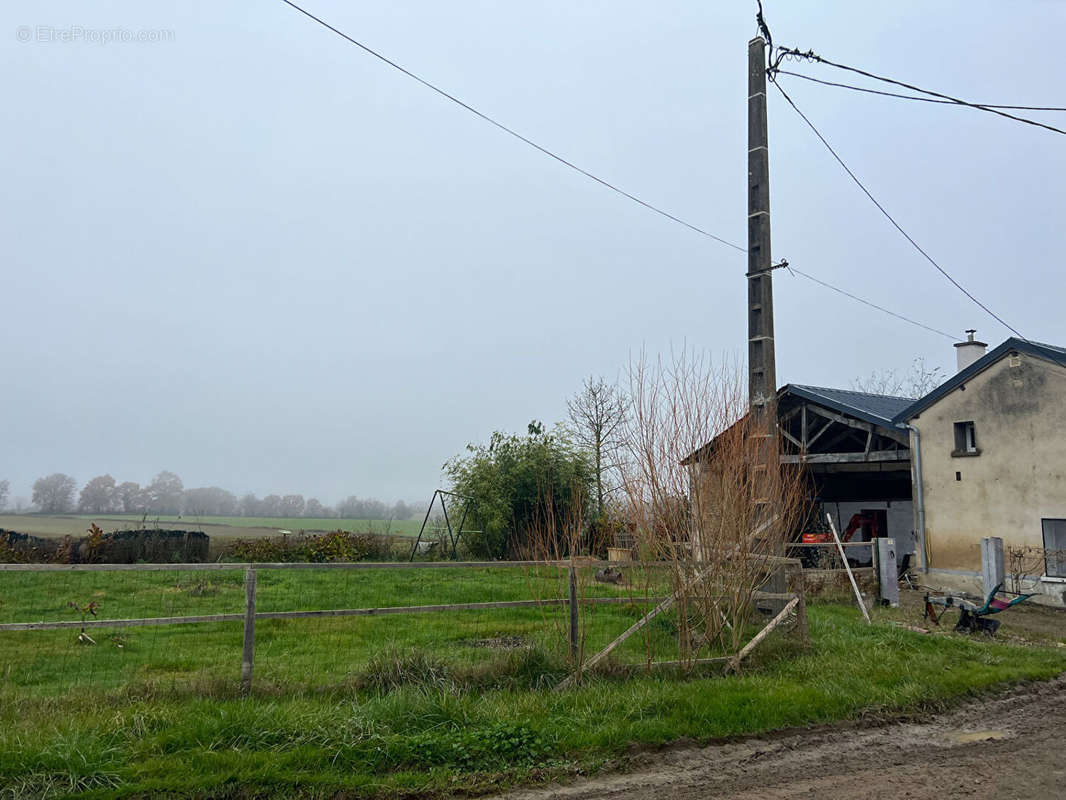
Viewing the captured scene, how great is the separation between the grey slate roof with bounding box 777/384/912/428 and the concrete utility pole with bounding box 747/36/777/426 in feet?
30.1

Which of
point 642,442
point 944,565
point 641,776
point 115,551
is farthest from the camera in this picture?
point 115,551

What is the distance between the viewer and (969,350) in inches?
781

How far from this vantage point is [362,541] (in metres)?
22.2

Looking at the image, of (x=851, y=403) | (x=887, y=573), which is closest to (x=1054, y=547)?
(x=887, y=573)

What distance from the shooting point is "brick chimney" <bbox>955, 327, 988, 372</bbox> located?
1970 centimetres

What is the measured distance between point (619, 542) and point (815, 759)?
3602mm

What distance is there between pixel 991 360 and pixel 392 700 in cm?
1585

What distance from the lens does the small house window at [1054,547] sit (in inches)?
595

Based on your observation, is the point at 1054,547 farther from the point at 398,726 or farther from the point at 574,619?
the point at 398,726

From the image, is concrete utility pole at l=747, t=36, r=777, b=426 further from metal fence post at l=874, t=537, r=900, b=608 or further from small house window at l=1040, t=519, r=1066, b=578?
small house window at l=1040, t=519, r=1066, b=578

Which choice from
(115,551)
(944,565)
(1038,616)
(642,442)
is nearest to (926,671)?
(642,442)

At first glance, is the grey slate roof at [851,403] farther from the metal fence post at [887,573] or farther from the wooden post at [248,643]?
the wooden post at [248,643]

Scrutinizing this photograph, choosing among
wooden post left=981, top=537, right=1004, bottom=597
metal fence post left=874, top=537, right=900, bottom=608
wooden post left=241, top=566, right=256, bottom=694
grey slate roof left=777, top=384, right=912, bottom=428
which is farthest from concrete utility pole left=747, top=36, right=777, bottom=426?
grey slate roof left=777, top=384, right=912, bottom=428

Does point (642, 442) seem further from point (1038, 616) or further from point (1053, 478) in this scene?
point (1053, 478)
